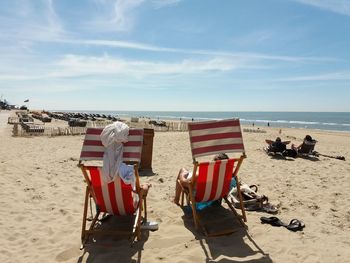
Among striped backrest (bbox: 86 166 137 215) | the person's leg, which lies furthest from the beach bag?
striped backrest (bbox: 86 166 137 215)

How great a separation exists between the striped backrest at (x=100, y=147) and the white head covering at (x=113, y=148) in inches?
3.5

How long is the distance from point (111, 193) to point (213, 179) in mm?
1343

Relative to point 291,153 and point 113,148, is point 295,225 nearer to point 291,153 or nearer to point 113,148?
point 113,148

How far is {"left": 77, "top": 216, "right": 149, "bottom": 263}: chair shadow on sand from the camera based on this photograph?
4.10 meters

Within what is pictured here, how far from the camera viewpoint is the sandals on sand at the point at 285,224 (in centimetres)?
476

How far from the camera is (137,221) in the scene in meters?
4.58

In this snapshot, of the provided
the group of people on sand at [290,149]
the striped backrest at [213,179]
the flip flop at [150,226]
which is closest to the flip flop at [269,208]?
the striped backrest at [213,179]

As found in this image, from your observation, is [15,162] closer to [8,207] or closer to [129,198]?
[8,207]

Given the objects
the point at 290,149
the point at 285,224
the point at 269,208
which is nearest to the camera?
the point at 285,224

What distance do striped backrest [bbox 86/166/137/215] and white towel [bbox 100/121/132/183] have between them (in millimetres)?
88

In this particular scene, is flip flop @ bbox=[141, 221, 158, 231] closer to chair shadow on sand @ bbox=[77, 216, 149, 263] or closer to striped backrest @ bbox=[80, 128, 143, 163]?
chair shadow on sand @ bbox=[77, 216, 149, 263]

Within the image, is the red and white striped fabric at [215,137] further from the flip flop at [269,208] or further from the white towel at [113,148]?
the flip flop at [269,208]

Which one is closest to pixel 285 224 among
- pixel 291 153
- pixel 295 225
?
pixel 295 225

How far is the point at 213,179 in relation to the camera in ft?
15.7
